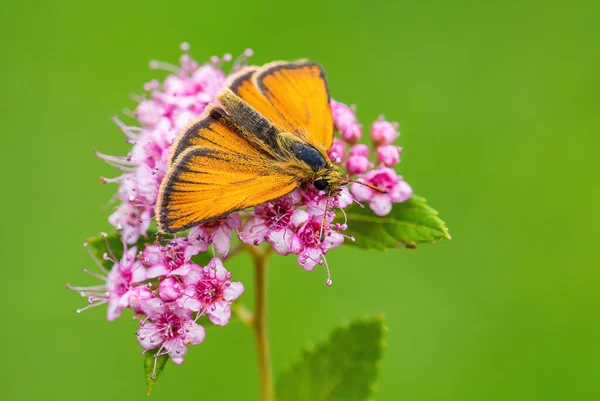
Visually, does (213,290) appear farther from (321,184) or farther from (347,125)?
(347,125)

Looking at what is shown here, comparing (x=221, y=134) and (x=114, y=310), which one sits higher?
(x=221, y=134)

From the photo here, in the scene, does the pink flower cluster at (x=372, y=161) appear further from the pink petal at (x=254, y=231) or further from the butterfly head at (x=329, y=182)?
the pink petal at (x=254, y=231)

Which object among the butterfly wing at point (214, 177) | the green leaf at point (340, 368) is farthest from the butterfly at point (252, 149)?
the green leaf at point (340, 368)

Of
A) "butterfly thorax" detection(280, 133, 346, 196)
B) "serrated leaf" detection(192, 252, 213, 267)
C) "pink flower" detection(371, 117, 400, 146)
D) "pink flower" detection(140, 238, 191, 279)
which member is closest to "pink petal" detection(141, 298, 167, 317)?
"pink flower" detection(140, 238, 191, 279)

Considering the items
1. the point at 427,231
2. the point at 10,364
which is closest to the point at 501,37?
the point at 427,231

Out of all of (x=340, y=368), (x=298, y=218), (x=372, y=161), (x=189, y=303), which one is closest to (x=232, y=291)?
(x=189, y=303)

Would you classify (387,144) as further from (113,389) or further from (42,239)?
(42,239)
